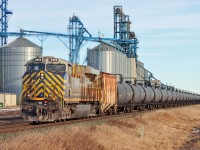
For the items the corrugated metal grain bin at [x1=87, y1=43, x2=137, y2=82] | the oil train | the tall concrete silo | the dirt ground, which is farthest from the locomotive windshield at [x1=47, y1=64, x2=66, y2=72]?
the corrugated metal grain bin at [x1=87, y1=43, x2=137, y2=82]

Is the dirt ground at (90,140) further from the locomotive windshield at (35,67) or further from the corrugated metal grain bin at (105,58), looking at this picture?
the corrugated metal grain bin at (105,58)

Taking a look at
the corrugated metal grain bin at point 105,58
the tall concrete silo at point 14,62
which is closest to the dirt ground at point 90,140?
the tall concrete silo at point 14,62

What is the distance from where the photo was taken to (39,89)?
21578 millimetres

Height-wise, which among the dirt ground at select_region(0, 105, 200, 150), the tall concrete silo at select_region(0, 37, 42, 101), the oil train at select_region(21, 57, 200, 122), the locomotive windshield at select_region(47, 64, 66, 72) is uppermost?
the tall concrete silo at select_region(0, 37, 42, 101)

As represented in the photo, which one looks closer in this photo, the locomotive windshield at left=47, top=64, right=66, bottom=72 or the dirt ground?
the dirt ground

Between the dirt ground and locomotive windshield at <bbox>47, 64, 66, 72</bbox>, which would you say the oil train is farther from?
the dirt ground

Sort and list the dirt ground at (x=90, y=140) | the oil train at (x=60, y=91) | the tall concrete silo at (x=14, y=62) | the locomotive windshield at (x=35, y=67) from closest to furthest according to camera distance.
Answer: the dirt ground at (x=90, y=140)
the oil train at (x=60, y=91)
the locomotive windshield at (x=35, y=67)
the tall concrete silo at (x=14, y=62)

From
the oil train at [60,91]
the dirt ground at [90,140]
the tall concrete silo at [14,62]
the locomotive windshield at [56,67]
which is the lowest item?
the dirt ground at [90,140]

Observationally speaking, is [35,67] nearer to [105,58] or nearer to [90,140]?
[90,140]

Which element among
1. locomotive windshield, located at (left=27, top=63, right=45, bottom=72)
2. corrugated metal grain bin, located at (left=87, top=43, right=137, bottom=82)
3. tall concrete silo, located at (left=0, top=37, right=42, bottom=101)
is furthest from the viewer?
corrugated metal grain bin, located at (left=87, top=43, right=137, bottom=82)

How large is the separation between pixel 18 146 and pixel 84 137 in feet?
13.2

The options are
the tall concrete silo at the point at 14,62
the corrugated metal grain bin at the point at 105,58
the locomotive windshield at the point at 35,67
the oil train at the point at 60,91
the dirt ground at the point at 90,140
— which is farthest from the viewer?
the corrugated metal grain bin at the point at 105,58

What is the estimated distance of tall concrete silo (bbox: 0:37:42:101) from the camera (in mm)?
66688

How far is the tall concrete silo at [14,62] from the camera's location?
219 ft
